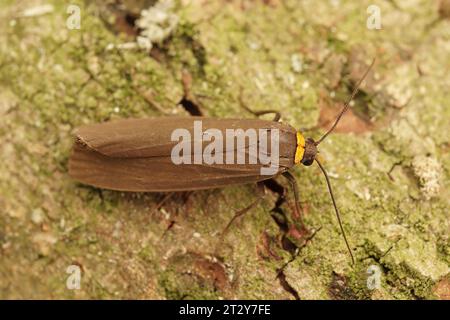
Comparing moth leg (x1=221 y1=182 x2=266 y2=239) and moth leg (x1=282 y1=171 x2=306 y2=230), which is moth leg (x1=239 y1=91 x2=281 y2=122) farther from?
moth leg (x1=221 y1=182 x2=266 y2=239)

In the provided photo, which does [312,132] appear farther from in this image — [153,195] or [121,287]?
[121,287]

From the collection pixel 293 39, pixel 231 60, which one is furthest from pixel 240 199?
pixel 293 39

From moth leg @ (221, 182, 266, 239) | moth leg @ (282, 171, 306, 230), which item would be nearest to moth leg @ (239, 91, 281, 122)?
moth leg @ (282, 171, 306, 230)

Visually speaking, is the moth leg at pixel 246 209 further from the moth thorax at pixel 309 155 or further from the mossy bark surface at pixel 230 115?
the moth thorax at pixel 309 155

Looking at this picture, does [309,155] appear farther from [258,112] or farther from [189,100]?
[189,100]

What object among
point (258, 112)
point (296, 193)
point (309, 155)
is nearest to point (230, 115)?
point (258, 112)

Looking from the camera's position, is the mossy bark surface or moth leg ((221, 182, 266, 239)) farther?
moth leg ((221, 182, 266, 239))
